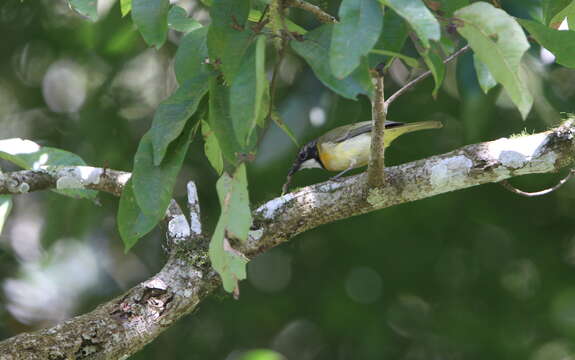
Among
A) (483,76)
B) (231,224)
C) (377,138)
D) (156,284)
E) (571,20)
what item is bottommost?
(156,284)

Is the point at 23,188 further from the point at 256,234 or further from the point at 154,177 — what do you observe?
the point at 154,177

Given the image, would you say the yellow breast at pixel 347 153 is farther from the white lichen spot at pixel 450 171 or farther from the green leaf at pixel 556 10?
the green leaf at pixel 556 10

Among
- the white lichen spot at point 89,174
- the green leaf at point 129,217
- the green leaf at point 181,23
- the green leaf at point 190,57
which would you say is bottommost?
the white lichen spot at point 89,174

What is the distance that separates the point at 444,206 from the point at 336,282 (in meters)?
1.19

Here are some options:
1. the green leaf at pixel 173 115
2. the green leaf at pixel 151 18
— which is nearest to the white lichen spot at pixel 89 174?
the green leaf at pixel 173 115

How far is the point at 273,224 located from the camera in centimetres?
345

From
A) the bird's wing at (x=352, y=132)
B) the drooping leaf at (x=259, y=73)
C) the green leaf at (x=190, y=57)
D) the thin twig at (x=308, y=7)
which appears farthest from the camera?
the bird's wing at (x=352, y=132)

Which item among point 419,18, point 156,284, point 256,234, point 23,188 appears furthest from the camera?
point 23,188

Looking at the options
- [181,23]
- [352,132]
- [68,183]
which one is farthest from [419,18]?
[352,132]

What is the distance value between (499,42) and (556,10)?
128cm

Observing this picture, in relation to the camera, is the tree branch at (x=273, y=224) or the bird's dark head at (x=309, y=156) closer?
the tree branch at (x=273, y=224)

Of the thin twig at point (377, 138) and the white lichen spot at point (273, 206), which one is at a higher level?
the thin twig at point (377, 138)

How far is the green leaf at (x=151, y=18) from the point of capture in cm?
225

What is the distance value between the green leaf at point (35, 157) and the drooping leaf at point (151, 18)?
1.71m
